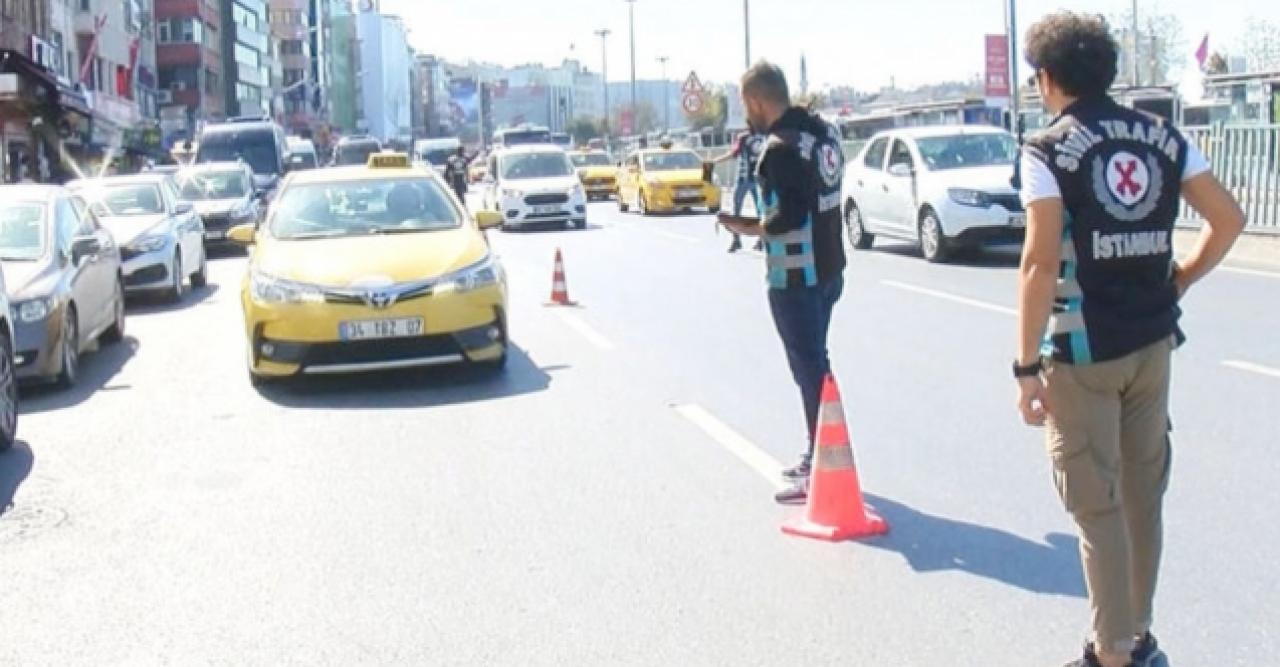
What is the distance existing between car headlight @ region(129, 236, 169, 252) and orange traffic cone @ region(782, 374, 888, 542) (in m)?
13.1

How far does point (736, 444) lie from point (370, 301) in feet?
10.0

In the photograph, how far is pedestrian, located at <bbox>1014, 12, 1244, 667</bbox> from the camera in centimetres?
423

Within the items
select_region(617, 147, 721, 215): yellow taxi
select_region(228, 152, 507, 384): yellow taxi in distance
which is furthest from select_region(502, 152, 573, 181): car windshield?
select_region(228, 152, 507, 384): yellow taxi in distance

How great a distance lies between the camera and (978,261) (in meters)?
20.2

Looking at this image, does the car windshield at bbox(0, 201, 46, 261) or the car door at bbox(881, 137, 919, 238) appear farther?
the car door at bbox(881, 137, 919, 238)

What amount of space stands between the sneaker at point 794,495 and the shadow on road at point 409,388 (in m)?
3.54

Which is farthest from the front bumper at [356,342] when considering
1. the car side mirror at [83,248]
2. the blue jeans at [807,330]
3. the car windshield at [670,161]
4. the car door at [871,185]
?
Result: the car windshield at [670,161]

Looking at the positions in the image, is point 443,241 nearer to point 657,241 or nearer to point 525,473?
point 525,473

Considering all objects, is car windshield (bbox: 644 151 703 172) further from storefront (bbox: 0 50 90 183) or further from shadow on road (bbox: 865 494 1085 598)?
shadow on road (bbox: 865 494 1085 598)

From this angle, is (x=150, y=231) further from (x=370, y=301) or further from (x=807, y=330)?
(x=807, y=330)

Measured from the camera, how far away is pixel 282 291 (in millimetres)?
10523

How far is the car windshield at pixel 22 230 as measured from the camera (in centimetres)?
1193

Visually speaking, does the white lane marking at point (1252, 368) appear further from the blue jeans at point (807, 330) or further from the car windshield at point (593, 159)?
the car windshield at point (593, 159)

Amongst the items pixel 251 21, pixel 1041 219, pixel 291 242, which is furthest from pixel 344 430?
pixel 251 21
